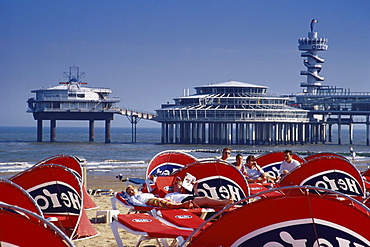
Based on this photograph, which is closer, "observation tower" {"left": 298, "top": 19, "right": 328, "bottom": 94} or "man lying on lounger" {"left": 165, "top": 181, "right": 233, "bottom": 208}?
"man lying on lounger" {"left": 165, "top": 181, "right": 233, "bottom": 208}

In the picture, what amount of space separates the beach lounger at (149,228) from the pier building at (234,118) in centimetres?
6371

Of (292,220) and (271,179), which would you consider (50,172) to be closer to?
(292,220)

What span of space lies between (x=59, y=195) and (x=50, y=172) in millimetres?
278

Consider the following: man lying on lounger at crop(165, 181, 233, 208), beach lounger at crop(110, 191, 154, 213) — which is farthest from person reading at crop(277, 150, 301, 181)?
beach lounger at crop(110, 191, 154, 213)

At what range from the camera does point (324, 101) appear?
3221 inches

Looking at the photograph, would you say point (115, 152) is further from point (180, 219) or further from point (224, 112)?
point (180, 219)

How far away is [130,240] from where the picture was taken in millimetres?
8023

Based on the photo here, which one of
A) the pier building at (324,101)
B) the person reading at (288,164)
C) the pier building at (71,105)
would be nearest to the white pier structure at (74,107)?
the pier building at (71,105)

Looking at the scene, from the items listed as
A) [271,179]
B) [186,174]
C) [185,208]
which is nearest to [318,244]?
[185,208]

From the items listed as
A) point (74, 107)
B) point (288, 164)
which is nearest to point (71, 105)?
point (74, 107)

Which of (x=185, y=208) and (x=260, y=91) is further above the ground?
(x=260, y=91)

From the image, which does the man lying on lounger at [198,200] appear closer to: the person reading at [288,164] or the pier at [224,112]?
the person reading at [288,164]

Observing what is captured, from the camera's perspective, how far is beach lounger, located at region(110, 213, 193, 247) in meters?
6.12

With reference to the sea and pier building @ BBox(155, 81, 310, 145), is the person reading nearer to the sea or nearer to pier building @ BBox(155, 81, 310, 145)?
the sea
